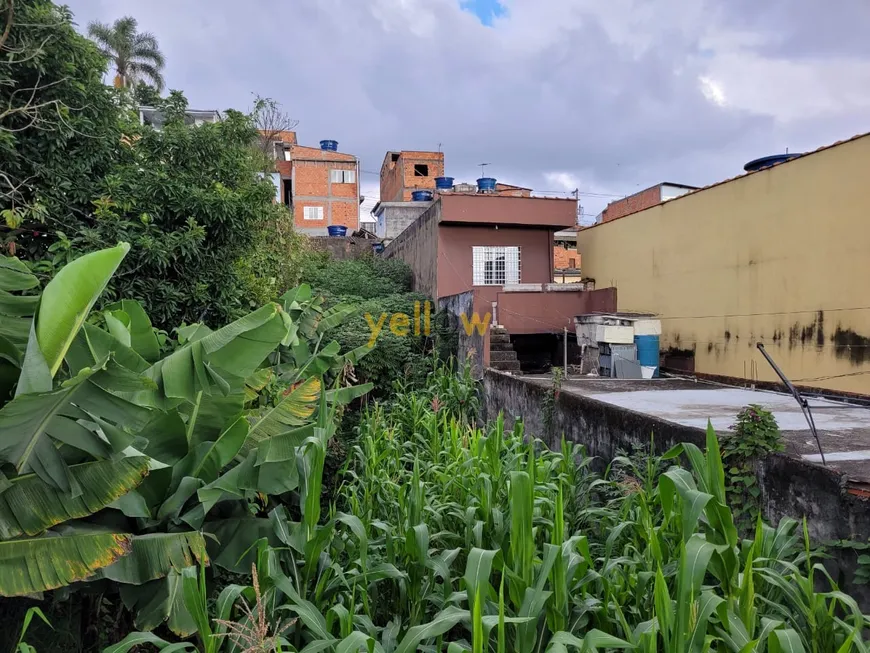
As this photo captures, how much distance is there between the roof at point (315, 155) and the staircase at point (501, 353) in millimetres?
24988

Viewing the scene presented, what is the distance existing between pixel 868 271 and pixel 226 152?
724cm

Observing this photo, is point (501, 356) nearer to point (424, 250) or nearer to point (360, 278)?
point (424, 250)

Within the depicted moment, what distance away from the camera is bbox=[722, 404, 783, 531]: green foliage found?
3.04m

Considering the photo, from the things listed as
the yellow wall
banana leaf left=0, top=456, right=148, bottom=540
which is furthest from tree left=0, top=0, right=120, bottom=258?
the yellow wall

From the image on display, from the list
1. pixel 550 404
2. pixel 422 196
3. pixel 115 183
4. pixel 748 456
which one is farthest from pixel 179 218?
pixel 422 196

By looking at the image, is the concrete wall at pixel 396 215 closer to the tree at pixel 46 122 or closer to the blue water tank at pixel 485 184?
the blue water tank at pixel 485 184

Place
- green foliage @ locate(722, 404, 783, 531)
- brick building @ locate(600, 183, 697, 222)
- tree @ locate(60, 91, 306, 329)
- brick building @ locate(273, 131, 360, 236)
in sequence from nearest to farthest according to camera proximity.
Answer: green foliage @ locate(722, 404, 783, 531)
tree @ locate(60, 91, 306, 329)
brick building @ locate(600, 183, 697, 222)
brick building @ locate(273, 131, 360, 236)

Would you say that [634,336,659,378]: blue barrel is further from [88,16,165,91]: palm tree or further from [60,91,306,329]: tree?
[88,16,165,91]: palm tree

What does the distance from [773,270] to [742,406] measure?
2830 millimetres

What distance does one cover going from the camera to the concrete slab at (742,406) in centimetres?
309

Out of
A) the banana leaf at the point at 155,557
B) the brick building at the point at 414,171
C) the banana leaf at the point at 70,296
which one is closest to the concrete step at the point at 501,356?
the banana leaf at the point at 155,557

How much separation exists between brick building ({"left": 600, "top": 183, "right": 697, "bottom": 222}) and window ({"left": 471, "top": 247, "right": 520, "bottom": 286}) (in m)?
4.55

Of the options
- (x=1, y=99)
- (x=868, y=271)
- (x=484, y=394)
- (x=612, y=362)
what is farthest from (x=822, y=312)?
(x=1, y=99)

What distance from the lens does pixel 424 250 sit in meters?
13.2
